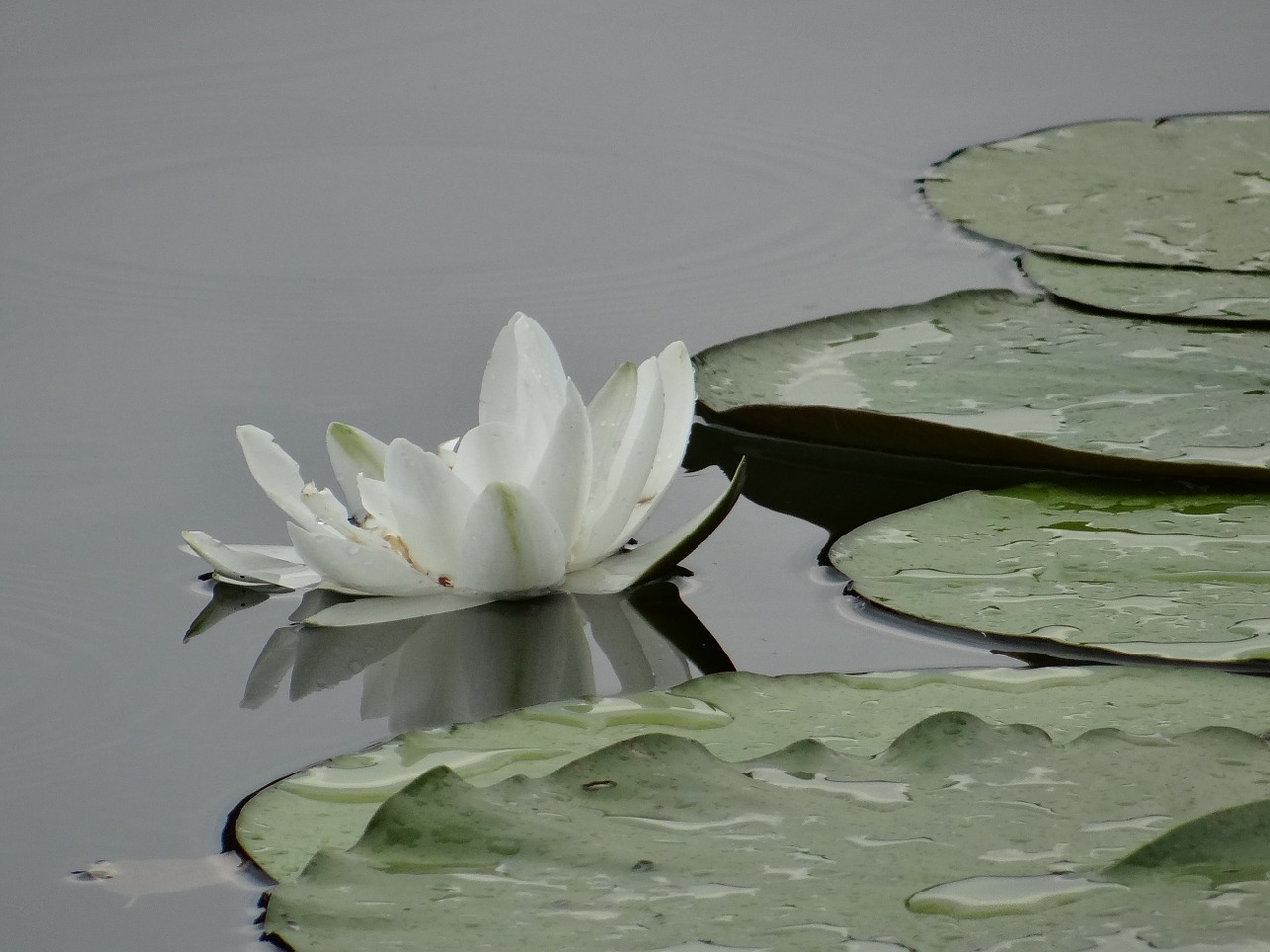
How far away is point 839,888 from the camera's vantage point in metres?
0.91

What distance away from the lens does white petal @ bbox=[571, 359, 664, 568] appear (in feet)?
4.61

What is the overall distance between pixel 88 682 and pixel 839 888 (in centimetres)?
73

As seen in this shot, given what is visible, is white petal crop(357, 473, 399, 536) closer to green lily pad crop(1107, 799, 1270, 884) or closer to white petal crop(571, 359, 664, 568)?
white petal crop(571, 359, 664, 568)

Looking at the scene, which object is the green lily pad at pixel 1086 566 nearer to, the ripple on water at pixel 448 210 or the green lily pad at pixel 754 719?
the green lily pad at pixel 754 719

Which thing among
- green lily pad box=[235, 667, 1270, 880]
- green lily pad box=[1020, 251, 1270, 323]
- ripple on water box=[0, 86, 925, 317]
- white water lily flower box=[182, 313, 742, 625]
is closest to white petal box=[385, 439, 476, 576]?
white water lily flower box=[182, 313, 742, 625]

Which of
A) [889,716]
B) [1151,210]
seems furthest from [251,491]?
[1151,210]

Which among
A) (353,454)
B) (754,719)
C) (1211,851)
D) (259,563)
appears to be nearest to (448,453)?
(353,454)

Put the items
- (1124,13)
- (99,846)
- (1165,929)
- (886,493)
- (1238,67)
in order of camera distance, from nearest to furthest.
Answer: (1165,929) < (99,846) < (886,493) < (1238,67) < (1124,13)

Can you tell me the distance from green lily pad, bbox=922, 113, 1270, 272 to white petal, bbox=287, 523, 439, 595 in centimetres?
121

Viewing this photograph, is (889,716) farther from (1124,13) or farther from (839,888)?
(1124,13)

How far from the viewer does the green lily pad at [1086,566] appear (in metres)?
1.30

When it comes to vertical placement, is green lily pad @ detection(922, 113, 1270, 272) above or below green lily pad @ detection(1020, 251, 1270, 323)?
above

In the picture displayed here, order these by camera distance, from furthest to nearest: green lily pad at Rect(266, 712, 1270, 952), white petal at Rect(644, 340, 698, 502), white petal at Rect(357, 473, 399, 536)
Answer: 1. white petal at Rect(644, 340, 698, 502)
2. white petal at Rect(357, 473, 399, 536)
3. green lily pad at Rect(266, 712, 1270, 952)

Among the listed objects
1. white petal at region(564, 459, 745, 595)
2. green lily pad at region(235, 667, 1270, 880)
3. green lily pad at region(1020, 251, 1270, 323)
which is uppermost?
green lily pad at region(1020, 251, 1270, 323)
